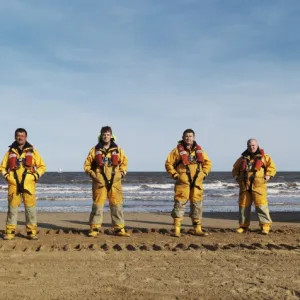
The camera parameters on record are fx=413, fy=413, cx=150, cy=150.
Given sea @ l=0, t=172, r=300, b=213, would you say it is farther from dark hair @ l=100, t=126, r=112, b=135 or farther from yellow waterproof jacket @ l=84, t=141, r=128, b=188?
dark hair @ l=100, t=126, r=112, b=135

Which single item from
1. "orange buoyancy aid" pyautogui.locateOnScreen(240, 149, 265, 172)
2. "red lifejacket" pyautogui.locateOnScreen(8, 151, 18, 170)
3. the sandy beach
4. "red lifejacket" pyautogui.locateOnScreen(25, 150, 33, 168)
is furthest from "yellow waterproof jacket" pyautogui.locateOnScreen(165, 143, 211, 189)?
"red lifejacket" pyautogui.locateOnScreen(8, 151, 18, 170)

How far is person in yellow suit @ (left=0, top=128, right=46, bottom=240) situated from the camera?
7.36m

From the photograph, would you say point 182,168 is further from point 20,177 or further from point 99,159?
point 20,177

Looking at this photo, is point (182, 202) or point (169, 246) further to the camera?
point (182, 202)

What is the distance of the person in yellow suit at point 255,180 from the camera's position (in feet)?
27.0

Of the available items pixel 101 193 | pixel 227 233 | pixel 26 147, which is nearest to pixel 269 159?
pixel 227 233

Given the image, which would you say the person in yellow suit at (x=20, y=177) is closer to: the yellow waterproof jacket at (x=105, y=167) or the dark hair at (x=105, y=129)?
the yellow waterproof jacket at (x=105, y=167)

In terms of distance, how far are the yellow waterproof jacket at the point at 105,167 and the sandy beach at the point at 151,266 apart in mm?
1057

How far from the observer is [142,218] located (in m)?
11.3

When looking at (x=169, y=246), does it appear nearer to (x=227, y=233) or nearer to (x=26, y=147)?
(x=227, y=233)

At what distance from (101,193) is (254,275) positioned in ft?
12.0

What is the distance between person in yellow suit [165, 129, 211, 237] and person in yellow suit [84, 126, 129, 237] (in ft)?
3.15

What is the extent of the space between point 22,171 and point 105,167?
149 centimetres

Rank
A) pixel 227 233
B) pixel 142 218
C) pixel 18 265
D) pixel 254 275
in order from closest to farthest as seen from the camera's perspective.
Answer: pixel 254 275, pixel 18 265, pixel 227 233, pixel 142 218
